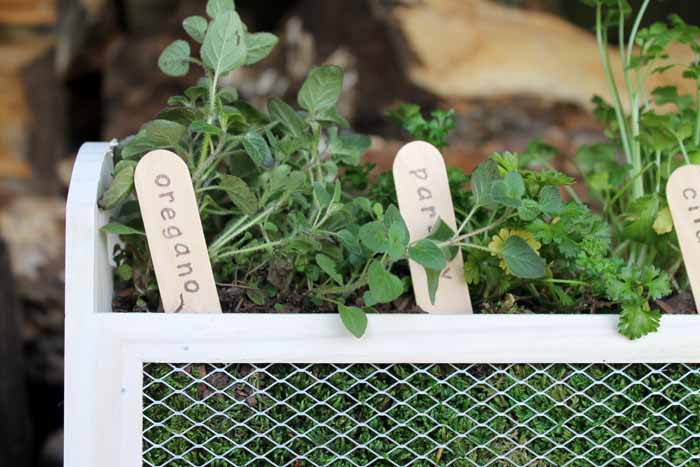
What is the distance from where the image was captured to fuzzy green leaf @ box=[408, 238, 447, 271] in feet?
2.23

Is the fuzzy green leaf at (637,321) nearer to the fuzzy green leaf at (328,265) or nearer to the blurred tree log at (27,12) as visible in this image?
the fuzzy green leaf at (328,265)

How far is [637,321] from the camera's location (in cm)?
69

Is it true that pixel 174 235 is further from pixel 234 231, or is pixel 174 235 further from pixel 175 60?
pixel 175 60

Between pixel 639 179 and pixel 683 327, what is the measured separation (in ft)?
0.89

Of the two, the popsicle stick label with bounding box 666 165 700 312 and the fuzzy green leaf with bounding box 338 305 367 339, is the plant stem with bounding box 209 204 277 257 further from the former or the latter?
the popsicle stick label with bounding box 666 165 700 312

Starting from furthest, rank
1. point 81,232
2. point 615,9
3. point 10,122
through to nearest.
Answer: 1. point 10,122
2. point 615,9
3. point 81,232

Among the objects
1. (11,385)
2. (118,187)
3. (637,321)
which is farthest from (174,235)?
(11,385)

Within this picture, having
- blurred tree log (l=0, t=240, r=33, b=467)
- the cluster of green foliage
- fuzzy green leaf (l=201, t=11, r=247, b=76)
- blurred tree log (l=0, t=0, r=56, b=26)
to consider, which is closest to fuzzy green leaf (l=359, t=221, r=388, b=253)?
the cluster of green foliage

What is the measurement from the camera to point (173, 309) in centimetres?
72

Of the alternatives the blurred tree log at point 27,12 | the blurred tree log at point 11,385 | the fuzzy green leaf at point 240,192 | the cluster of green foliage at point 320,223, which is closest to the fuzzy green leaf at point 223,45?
the cluster of green foliage at point 320,223

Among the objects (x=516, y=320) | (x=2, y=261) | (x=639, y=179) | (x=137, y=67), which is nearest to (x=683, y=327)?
(x=516, y=320)

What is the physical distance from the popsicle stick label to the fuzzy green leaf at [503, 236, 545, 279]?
17 centimetres

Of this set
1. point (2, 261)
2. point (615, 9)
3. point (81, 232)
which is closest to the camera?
point (81, 232)

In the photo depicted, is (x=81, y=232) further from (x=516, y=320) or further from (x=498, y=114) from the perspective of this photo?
(x=498, y=114)
